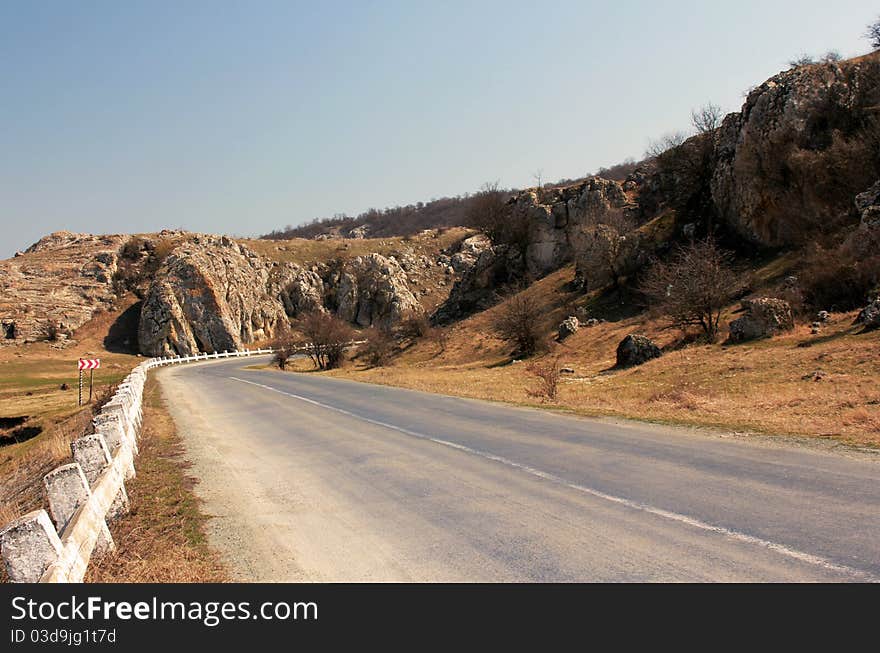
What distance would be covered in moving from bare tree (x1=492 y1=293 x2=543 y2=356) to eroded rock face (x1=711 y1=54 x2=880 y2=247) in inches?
572

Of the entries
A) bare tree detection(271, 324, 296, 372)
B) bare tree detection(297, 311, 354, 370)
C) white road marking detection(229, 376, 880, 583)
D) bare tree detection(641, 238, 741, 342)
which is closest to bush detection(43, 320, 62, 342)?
bare tree detection(271, 324, 296, 372)

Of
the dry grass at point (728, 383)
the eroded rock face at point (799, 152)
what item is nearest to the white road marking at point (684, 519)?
Answer: the dry grass at point (728, 383)

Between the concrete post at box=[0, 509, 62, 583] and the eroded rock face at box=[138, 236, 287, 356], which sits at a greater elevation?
the eroded rock face at box=[138, 236, 287, 356]

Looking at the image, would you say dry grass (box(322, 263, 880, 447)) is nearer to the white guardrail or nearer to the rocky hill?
the rocky hill

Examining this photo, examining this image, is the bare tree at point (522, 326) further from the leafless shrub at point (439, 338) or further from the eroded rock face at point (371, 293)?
the eroded rock face at point (371, 293)

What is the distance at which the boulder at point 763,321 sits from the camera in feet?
83.0

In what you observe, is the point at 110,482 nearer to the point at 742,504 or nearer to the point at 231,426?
the point at 742,504

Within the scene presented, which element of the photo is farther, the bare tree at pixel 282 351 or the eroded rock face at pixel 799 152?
the bare tree at pixel 282 351

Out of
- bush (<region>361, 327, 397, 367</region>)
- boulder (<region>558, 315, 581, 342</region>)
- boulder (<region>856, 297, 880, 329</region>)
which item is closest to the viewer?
boulder (<region>856, 297, 880, 329</region>)

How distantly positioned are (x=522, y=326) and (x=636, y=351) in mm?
11305

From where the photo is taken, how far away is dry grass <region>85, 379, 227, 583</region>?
5215 millimetres

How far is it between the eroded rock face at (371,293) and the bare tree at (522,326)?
53.0 meters

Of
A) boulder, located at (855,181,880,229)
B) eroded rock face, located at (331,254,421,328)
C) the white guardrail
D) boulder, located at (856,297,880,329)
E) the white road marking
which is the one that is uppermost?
eroded rock face, located at (331,254,421,328)
